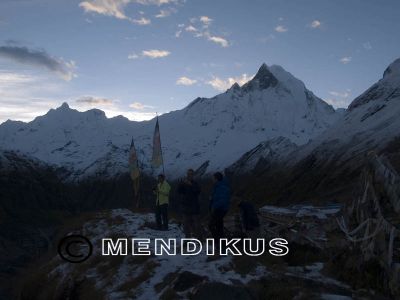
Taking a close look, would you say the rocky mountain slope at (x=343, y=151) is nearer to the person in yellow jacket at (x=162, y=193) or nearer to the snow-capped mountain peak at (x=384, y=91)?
the snow-capped mountain peak at (x=384, y=91)

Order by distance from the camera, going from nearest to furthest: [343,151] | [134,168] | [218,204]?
[218,204], [134,168], [343,151]

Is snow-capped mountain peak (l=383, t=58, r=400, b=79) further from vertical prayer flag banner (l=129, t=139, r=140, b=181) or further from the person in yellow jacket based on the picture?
the person in yellow jacket

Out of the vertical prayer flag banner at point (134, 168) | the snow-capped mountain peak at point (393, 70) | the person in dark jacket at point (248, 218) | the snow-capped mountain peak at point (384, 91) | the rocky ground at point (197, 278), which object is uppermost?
the snow-capped mountain peak at point (393, 70)

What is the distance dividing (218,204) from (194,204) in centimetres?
269

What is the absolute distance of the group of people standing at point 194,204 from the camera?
14.3m

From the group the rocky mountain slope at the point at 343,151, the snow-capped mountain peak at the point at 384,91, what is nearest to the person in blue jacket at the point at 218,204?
the rocky mountain slope at the point at 343,151

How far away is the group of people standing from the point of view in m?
14.3

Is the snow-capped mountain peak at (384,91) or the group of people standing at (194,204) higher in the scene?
the snow-capped mountain peak at (384,91)

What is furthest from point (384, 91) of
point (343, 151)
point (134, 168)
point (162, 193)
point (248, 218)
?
point (248, 218)

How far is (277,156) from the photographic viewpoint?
11519 centimetres

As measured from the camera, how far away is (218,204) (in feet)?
46.8

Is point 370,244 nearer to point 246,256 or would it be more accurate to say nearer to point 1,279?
point 246,256

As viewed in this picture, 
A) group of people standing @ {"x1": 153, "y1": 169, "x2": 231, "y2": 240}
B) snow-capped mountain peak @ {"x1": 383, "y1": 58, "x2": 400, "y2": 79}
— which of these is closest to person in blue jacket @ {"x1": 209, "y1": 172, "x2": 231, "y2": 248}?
group of people standing @ {"x1": 153, "y1": 169, "x2": 231, "y2": 240}

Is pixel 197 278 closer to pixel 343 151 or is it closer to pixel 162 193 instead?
pixel 162 193
